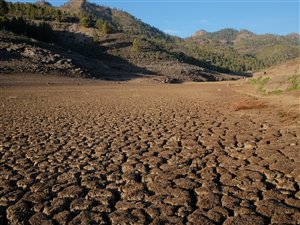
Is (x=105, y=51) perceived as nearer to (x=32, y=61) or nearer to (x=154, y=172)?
(x=32, y=61)

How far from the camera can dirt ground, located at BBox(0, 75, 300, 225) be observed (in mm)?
3885

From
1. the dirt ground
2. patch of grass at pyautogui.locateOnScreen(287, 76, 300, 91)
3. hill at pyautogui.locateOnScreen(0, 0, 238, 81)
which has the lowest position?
the dirt ground

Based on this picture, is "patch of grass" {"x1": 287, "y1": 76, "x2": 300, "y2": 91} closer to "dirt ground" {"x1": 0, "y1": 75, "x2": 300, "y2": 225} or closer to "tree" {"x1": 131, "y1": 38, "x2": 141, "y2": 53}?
"dirt ground" {"x1": 0, "y1": 75, "x2": 300, "y2": 225}

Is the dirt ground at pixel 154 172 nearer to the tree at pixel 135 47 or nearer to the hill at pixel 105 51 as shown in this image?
the hill at pixel 105 51

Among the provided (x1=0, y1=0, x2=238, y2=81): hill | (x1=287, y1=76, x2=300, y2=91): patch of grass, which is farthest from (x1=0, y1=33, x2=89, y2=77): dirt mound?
(x1=287, y1=76, x2=300, y2=91): patch of grass

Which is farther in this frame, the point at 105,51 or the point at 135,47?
the point at 135,47

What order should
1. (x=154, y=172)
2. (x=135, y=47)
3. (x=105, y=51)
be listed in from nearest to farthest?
1. (x=154, y=172)
2. (x=105, y=51)
3. (x=135, y=47)

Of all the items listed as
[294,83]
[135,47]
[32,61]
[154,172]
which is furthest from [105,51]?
[154,172]

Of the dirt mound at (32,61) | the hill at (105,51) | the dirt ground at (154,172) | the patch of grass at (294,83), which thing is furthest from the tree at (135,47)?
the dirt ground at (154,172)

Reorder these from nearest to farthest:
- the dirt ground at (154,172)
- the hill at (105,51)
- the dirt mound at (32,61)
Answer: the dirt ground at (154,172), the dirt mound at (32,61), the hill at (105,51)

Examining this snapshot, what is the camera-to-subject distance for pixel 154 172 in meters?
5.29

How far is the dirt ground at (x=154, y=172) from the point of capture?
3.88m

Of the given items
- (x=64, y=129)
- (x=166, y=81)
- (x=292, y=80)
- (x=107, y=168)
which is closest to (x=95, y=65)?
(x=166, y=81)

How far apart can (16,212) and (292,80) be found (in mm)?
14327
